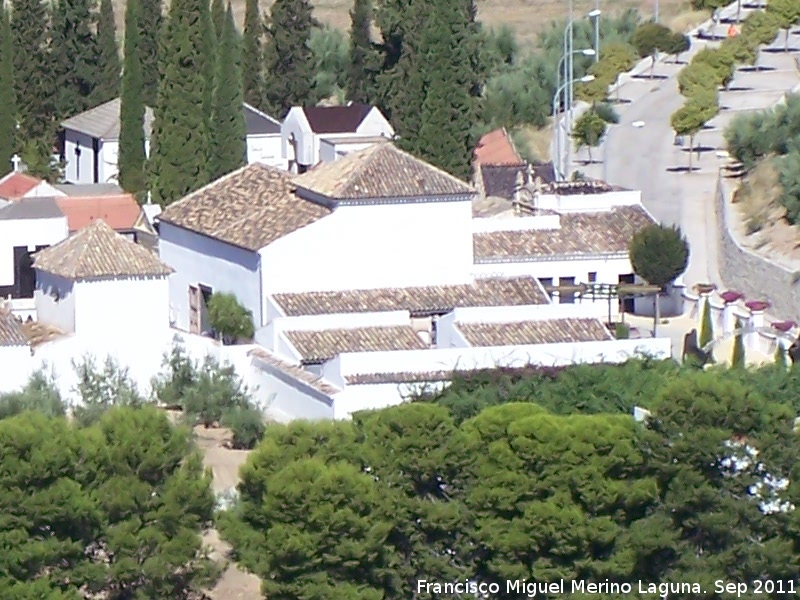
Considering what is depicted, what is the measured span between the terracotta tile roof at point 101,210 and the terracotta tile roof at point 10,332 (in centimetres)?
1288

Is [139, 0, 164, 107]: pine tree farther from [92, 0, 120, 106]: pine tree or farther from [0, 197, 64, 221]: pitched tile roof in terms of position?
[0, 197, 64, 221]: pitched tile roof

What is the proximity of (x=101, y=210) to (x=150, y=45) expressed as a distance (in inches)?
568

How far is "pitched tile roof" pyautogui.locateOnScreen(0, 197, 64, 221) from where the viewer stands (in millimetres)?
47531

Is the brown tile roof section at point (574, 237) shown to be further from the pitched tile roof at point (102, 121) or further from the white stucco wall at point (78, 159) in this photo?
the white stucco wall at point (78, 159)

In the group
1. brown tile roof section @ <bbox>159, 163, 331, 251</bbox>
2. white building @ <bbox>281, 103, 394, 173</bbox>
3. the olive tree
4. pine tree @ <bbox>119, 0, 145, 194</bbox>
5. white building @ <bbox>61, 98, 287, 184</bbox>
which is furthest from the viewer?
white building @ <bbox>61, 98, 287, 184</bbox>

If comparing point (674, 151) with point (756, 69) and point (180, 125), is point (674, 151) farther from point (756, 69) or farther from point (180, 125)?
point (180, 125)

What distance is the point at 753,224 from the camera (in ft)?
161

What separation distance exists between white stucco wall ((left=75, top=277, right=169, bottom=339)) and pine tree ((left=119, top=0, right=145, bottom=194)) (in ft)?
58.2

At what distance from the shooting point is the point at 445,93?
2142 inches

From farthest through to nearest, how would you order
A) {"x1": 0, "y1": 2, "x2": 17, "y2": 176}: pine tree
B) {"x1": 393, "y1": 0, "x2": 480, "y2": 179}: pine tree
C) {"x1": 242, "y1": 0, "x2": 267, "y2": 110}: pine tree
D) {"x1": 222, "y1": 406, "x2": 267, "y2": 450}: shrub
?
{"x1": 242, "y1": 0, "x2": 267, "y2": 110}: pine tree < {"x1": 0, "y1": 2, "x2": 17, "y2": 176}: pine tree < {"x1": 393, "y1": 0, "x2": 480, "y2": 179}: pine tree < {"x1": 222, "y1": 406, "x2": 267, "y2": 450}: shrub

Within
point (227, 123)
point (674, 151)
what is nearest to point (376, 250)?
point (227, 123)

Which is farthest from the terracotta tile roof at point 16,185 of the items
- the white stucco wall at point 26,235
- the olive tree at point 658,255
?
the olive tree at point 658,255

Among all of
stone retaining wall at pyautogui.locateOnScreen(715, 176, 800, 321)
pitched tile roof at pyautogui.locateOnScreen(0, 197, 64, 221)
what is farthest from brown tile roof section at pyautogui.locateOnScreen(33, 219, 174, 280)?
stone retaining wall at pyautogui.locateOnScreen(715, 176, 800, 321)

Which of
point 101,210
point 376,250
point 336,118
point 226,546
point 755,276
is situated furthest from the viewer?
point 336,118
